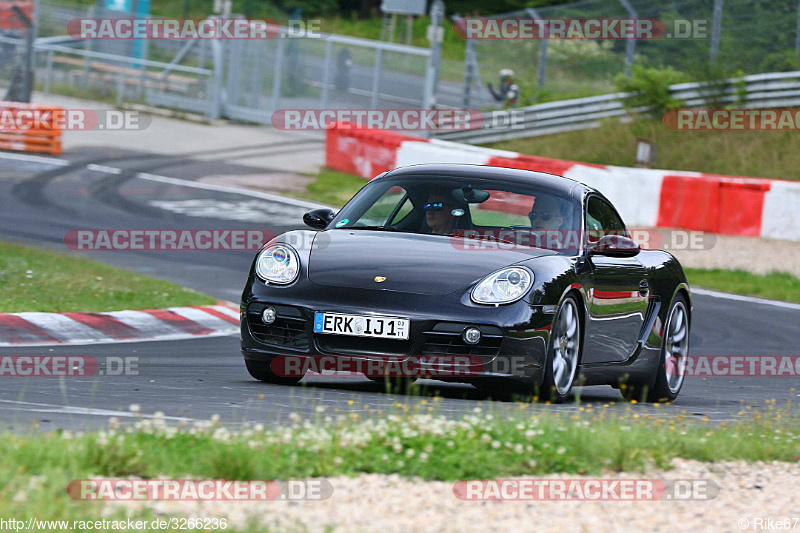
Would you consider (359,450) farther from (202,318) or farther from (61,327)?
(202,318)

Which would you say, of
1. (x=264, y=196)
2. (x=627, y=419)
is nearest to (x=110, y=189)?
(x=264, y=196)

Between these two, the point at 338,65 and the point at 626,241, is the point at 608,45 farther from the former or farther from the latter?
the point at 626,241

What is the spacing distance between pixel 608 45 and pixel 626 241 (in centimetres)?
1801

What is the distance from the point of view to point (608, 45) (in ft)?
82.9

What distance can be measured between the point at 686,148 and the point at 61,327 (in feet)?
51.4

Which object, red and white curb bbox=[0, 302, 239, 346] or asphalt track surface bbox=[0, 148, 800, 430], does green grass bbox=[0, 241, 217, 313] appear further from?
asphalt track surface bbox=[0, 148, 800, 430]

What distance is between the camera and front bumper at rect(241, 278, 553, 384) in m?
6.79

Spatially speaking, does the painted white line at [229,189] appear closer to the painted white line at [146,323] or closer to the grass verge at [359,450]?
the painted white line at [146,323]

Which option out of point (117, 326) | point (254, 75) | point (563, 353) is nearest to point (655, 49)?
point (254, 75)

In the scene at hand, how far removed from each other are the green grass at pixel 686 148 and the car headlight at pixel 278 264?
49.5ft

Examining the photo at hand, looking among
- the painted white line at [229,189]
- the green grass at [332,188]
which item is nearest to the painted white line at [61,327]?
the painted white line at [229,189]

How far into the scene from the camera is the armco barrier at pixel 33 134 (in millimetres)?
23516

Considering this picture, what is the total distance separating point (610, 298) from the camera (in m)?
8.00

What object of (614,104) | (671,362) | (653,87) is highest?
(653,87)
